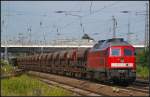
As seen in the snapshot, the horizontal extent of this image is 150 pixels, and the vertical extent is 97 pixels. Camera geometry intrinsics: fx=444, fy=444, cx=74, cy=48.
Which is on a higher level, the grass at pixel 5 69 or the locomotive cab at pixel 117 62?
the locomotive cab at pixel 117 62

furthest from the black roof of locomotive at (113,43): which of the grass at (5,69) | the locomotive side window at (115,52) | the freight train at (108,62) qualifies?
the grass at (5,69)

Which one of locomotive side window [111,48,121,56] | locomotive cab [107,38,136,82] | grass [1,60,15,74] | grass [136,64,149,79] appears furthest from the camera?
grass [136,64,149,79]

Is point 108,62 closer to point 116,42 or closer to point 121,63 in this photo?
point 121,63

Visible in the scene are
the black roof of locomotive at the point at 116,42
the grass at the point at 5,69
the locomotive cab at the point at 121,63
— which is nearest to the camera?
the locomotive cab at the point at 121,63

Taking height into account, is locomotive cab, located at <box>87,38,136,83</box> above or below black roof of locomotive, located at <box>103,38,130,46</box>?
below

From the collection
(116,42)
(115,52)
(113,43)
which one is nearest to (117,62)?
(115,52)

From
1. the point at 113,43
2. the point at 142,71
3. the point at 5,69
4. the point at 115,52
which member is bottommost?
the point at 142,71

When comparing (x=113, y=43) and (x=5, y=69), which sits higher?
(x=113, y=43)

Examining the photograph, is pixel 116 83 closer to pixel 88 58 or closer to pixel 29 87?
pixel 88 58

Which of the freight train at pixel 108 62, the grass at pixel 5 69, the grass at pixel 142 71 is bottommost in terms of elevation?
the grass at pixel 142 71

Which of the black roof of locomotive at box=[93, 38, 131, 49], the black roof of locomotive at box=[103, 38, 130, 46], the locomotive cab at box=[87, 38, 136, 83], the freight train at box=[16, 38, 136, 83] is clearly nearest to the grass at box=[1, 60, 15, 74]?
the freight train at box=[16, 38, 136, 83]

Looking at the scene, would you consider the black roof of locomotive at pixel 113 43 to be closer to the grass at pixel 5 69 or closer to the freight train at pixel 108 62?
the freight train at pixel 108 62

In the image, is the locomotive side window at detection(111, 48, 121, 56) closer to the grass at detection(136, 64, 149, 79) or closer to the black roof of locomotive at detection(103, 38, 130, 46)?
the black roof of locomotive at detection(103, 38, 130, 46)

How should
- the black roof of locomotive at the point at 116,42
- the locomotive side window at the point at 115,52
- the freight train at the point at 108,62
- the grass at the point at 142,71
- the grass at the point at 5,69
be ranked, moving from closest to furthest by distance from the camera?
the freight train at the point at 108,62 → the locomotive side window at the point at 115,52 → the black roof of locomotive at the point at 116,42 → the grass at the point at 5,69 → the grass at the point at 142,71
